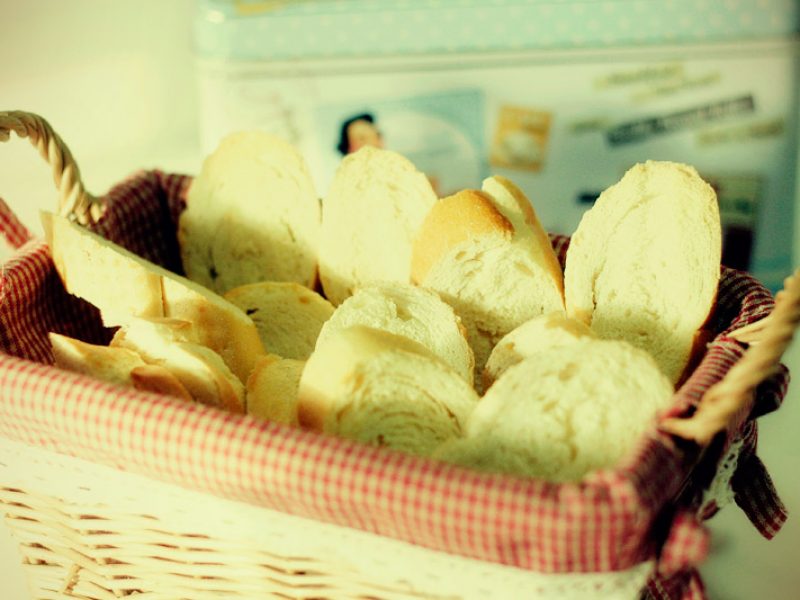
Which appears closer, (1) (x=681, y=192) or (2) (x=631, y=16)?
(1) (x=681, y=192)

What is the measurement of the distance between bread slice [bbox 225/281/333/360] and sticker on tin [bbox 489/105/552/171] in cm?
49

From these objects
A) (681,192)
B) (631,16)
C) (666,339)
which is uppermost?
(631,16)

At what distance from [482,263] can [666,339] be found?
0.50 feet

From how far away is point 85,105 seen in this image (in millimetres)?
1715

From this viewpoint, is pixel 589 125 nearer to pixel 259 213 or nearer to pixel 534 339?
pixel 259 213

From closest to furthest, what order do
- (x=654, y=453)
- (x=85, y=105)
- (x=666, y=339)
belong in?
(x=654, y=453)
(x=666, y=339)
(x=85, y=105)

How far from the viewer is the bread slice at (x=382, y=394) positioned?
54 centimetres

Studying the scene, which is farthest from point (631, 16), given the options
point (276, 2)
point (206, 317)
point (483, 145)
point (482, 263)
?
point (206, 317)

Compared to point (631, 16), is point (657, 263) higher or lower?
lower

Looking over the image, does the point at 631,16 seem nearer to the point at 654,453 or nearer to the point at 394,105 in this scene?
the point at 394,105

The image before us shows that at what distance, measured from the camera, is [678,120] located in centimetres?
116

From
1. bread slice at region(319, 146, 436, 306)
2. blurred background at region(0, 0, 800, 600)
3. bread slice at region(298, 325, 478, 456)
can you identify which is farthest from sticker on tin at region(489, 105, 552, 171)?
bread slice at region(298, 325, 478, 456)

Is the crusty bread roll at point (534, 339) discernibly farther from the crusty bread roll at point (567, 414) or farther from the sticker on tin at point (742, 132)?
the sticker on tin at point (742, 132)

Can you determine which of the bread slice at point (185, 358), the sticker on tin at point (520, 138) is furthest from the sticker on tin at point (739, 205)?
the bread slice at point (185, 358)
